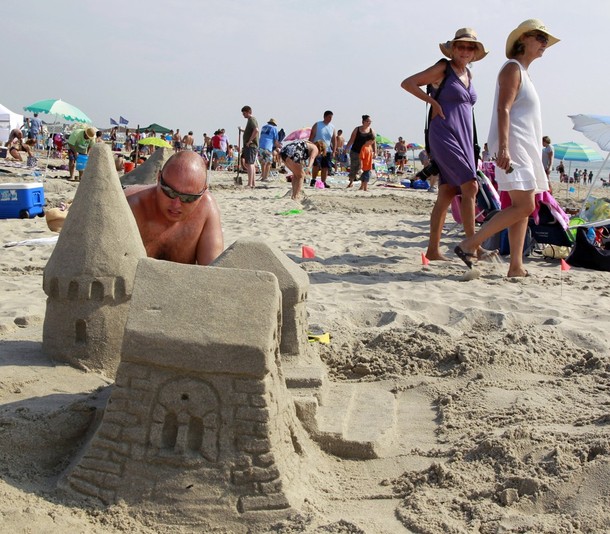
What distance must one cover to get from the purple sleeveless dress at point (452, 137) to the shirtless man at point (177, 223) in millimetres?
2478

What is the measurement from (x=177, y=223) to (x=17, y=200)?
594 cm

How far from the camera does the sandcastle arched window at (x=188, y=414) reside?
2.25 m

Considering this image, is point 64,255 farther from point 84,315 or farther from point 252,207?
point 252,207

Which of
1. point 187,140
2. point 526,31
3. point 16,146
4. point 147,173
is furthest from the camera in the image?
point 187,140

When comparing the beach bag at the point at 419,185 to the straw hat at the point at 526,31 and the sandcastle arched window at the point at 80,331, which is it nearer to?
the straw hat at the point at 526,31

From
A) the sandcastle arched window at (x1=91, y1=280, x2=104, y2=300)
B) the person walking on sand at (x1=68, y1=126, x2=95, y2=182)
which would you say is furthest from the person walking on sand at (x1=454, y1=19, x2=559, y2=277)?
the person walking on sand at (x1=68, y1=126, x2=95, y2=182)

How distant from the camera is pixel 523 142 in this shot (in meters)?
5.12

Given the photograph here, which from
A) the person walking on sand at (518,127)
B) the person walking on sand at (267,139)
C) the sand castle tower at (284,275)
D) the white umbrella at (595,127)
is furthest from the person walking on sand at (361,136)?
the sand castle tower at (284,275)

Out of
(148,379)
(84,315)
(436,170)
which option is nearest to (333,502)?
(148,379)

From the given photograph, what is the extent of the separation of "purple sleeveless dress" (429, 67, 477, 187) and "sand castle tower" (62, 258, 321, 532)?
142 inches

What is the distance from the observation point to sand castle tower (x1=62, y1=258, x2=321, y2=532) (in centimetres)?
222

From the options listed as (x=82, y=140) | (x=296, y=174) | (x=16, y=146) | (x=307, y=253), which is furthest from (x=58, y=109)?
(x=307, y=253)

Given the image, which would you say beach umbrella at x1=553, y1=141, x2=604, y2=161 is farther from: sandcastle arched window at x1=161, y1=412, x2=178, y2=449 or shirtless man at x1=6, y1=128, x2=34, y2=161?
sandcastle arched window at x1=161, y1=412, x2=178, y2=449

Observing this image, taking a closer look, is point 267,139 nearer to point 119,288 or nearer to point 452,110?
point 452,110
